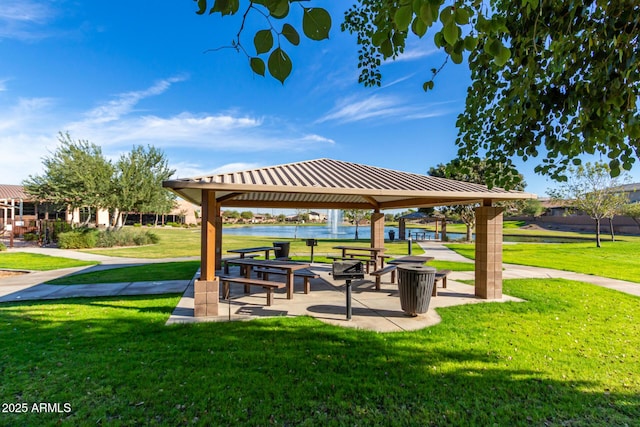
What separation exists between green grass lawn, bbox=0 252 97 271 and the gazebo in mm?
7591

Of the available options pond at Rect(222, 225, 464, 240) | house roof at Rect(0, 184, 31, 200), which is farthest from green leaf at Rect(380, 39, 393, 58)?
house roof at Rect(0, 184, 31, 200)

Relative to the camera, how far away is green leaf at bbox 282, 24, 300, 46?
1331 mm

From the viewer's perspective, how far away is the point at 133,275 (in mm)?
10789

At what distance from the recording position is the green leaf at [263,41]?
130 centimetres

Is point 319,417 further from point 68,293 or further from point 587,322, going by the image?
point 68,293

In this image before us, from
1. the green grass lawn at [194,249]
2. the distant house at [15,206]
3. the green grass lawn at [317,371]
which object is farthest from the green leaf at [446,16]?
the distant house at [15,206]

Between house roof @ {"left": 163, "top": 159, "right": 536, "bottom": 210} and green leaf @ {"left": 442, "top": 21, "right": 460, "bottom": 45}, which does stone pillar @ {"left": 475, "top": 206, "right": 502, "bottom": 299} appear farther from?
green leaf @ {"left": 442, "top": 21, "right": 460, "bottom": 45}

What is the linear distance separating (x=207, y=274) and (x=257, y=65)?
5.61 metres

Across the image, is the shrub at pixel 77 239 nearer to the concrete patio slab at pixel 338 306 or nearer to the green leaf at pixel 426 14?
the concrete patio slab at pixel 338 306

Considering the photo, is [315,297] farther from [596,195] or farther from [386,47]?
[596,195]

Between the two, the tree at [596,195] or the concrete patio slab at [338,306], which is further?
the tree at [596,195]

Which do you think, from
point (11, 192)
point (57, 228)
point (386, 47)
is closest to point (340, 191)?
point (386, 47)

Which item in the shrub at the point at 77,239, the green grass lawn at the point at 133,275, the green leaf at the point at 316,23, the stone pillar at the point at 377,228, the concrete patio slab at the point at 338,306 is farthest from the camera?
the shrub at the point at 77,239

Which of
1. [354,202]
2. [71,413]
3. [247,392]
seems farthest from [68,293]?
[354,202]
